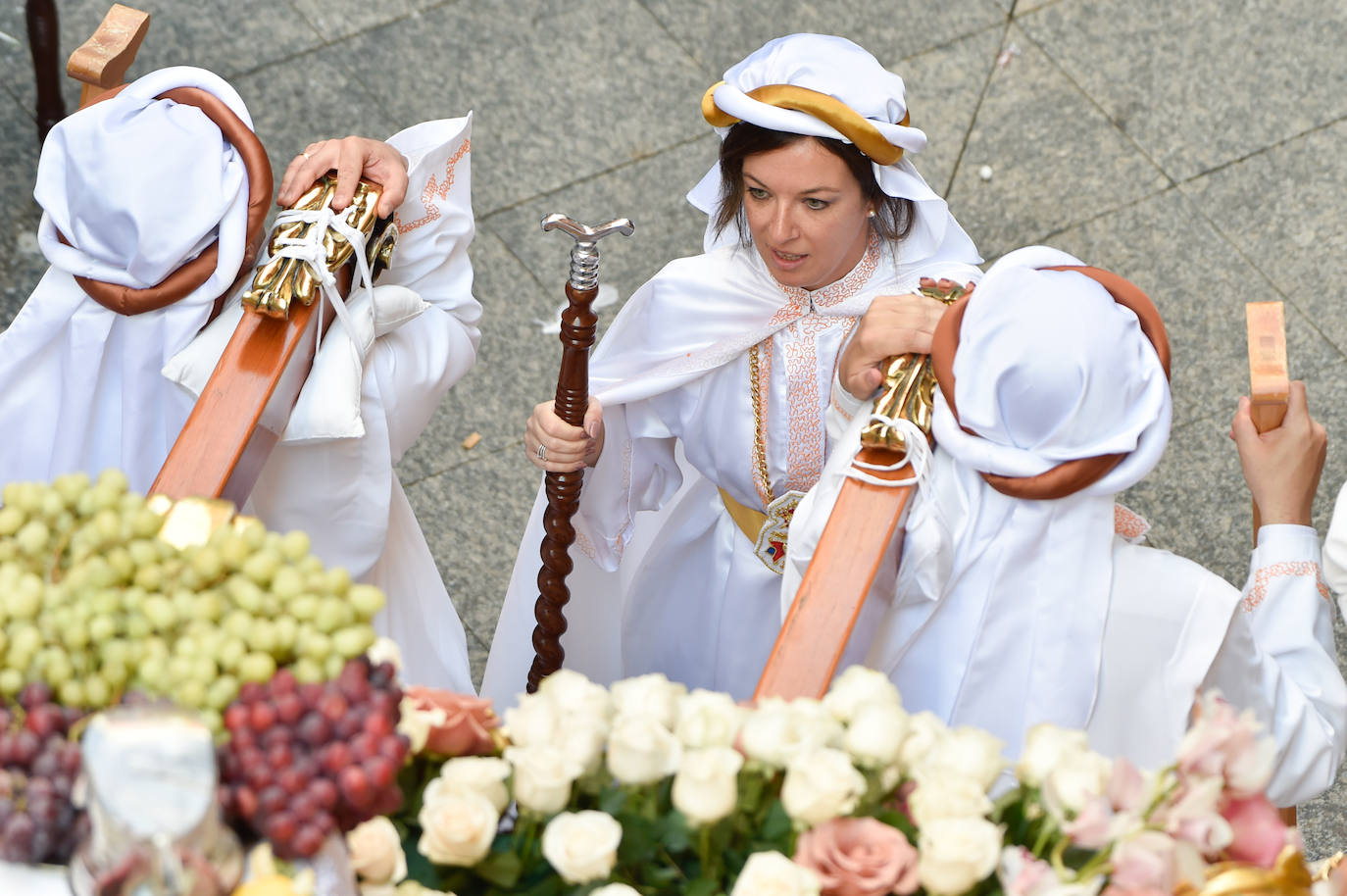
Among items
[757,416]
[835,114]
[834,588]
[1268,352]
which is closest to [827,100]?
[835,114]

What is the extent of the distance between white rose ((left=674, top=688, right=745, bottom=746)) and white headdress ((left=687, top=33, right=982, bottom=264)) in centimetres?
111

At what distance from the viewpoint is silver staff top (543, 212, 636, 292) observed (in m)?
1.71

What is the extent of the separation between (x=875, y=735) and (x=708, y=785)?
4.9 inches

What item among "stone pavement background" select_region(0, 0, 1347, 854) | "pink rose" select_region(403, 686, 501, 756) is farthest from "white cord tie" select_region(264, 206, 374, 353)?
"stone pavement background" select_region(0, 0, 1347, 854)

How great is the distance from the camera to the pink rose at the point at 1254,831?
0.97 m

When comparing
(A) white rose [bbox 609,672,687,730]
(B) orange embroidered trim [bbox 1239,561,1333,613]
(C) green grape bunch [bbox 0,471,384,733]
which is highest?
(C) green grape bunch [bbox 0,471,384,733]

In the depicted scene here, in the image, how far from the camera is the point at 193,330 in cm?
181

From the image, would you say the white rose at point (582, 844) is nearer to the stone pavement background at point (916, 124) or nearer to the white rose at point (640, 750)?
the white rose at point (640, 750)

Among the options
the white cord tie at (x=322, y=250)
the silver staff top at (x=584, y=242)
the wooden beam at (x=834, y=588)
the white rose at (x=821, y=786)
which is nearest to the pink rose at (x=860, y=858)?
the white rose at (x=821, y=786)

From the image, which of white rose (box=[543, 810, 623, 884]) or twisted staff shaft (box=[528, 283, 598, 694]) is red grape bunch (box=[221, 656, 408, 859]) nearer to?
white rose (box=[543, 810, 623, 884])

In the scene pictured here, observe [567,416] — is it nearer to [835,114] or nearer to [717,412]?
[717,412]

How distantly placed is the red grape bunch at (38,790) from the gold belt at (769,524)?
1.49m

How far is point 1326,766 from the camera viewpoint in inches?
74.6

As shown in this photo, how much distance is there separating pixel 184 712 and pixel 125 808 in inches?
2.4
